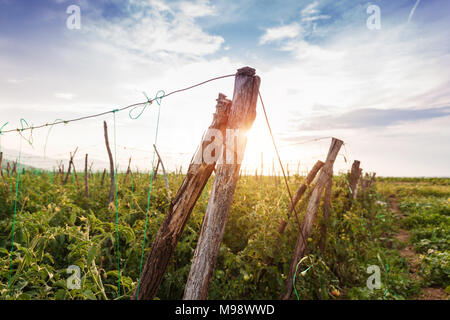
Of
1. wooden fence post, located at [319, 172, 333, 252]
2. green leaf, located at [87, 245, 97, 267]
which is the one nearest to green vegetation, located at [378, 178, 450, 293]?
wooden fence post, located at [319, 172, 333, 252]

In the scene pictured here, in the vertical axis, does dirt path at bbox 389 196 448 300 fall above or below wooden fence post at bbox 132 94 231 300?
below

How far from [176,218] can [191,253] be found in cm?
173

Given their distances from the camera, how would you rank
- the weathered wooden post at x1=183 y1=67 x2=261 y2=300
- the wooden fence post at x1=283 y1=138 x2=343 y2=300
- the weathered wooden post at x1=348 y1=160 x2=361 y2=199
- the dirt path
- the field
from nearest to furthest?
the weathered wooden post at x1=183 y1=67 x2=261 y2=300
the field
the wooden fence post at x1=283 y1=138 x2=343 y2=300
the dirt path
the weathered wooden post at x1=348 y1=160 x2=361 y2=199

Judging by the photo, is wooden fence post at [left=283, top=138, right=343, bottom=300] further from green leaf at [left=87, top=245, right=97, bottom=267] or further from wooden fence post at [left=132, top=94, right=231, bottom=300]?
green leaf at [left=87, top=245, right=97, bottom=267]

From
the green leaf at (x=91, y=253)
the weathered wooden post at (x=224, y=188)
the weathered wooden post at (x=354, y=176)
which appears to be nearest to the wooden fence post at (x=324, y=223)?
the weathered wooden post at (x=354, y=176)

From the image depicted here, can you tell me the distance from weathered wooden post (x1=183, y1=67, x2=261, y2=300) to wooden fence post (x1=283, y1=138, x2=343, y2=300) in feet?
6.40

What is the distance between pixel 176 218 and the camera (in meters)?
1.81

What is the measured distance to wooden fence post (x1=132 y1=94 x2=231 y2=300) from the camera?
179 centimetres

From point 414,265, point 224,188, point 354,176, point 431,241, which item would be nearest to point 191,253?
point 224,188

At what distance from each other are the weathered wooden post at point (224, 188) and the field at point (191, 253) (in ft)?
1.89

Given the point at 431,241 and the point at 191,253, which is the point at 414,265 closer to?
the point at 431,241

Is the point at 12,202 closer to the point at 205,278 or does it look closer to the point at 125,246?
the point at 125,246
